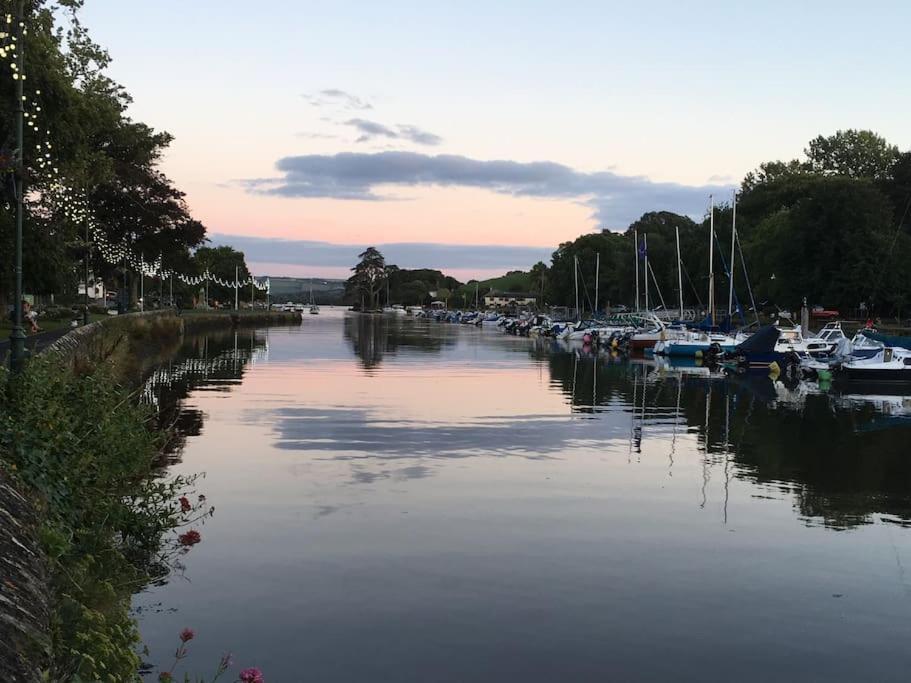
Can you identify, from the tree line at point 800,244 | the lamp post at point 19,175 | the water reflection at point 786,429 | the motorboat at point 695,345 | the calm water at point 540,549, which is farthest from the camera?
the tree line at point 800,244

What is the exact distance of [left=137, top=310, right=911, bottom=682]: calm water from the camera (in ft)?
32.7

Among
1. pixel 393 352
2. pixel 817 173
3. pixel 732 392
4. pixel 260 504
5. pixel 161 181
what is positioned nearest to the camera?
pixel 260 504

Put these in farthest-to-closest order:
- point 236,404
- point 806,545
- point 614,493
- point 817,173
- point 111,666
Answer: point 817,173 → point 236,404 → point 614,493 → point 806,545 → point 111,666

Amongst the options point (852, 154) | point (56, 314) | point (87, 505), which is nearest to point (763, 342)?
point (56, 314)

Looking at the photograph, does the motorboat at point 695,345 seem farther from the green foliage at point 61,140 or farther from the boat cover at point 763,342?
the green foliage at point 61,140

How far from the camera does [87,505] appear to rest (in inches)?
457

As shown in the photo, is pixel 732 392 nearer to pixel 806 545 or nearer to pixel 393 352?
pixel 806 545

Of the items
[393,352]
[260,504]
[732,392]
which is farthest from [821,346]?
[260,504]

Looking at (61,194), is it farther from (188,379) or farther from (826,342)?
(826,342)

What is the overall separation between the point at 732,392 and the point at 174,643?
36714 millimetres

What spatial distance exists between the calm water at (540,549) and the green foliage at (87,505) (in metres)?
0.74

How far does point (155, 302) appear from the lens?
396 feet

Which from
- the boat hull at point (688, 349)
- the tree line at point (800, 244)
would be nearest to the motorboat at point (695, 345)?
the boat hull at point (688, 349)

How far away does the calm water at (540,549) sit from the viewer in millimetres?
9969
